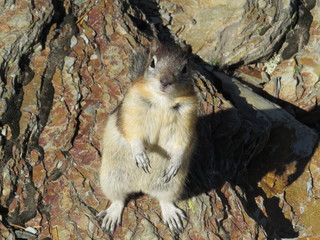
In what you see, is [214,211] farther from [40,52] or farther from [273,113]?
[40,52]

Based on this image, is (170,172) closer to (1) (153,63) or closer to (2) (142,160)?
(2) (142,160)

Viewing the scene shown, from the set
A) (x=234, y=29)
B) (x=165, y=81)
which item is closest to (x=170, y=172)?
A: (x=165, y=81)

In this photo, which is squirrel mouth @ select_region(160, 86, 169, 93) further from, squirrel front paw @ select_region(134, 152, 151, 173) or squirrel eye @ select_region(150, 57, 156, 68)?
squirrel front paw @ select_region(134, 152, 151, 173)

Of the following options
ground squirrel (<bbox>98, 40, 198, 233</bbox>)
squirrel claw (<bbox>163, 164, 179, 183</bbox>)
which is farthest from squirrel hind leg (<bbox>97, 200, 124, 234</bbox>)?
squirrel claw (<bbox>163, 164, 179, 183</bbox>)

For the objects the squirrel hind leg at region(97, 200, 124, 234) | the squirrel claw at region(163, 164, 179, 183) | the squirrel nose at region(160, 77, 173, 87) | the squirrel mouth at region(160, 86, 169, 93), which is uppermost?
the squirrel nose at region(160, 77, 173, 87)

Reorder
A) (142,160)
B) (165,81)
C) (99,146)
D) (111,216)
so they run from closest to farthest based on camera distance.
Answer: (165,81) < (142,160) < (111,216) < (99,146)

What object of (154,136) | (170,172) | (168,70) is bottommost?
(170,172)

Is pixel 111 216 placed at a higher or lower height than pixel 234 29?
lower
